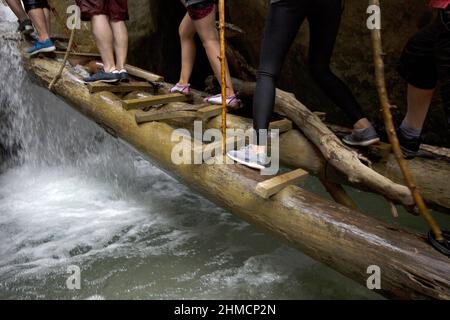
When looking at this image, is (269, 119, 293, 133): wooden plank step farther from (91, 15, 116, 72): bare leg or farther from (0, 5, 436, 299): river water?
(91, 15, 116, 72): bare leg

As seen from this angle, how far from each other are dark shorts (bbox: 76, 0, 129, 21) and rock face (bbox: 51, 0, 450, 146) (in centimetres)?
261

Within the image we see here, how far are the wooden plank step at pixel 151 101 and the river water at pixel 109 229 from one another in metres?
1.34

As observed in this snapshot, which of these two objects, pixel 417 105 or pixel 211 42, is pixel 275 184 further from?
pixel 211 42

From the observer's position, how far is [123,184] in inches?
216

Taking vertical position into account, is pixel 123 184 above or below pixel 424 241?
below

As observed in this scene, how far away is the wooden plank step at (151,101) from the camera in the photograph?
3982 mm

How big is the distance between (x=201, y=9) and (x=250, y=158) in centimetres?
181

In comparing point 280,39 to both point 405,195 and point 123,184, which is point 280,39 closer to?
point 405,195

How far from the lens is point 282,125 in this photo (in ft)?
11.1

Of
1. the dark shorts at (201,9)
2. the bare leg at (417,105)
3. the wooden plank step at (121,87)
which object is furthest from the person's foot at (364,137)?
the wooden plank step at (121,87)

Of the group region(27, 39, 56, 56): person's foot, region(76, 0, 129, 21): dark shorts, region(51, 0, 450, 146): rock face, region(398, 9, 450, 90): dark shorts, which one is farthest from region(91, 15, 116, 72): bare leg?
region(398, 9, 450, 90): dark shorts

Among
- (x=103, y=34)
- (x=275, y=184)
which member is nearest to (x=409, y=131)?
(x=275, y=184)

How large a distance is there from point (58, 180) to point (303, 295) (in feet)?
13.8
